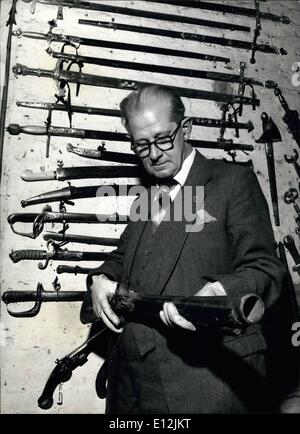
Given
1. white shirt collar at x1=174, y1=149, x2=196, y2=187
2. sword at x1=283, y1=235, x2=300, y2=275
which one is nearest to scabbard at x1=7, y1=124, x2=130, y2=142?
white shirt collar at x1=174, y1=149, x2=196, y2=187

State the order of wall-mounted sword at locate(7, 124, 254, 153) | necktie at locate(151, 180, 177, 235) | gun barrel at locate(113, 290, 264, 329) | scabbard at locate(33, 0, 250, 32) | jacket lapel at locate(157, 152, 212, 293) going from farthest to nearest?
scabbard at locate(33, 0, 250, 32)
wall-mounted sword at locate(7, 124, 254, 153)
necktie at locate(151, 180, 177, 235)
jacket lapel at locate(157, 152, 212, 293)
gun barrel at locate(113, 290, 264, 329)

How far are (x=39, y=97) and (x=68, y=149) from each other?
452 millimetres

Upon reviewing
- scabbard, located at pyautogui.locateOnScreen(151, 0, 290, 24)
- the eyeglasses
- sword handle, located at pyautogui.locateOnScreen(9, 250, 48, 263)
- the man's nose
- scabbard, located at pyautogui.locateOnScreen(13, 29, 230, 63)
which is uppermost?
scabbard, located at pyautogui.locateOnScreen(151, 0, 290, 24)

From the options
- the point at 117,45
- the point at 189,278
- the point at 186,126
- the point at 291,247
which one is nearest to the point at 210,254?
the point at 189,278

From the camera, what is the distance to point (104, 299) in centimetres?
175

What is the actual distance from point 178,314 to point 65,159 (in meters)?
1.83

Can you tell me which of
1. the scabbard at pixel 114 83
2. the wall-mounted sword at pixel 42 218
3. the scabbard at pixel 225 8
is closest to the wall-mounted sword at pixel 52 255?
the wall-mounted sword at pixel 42 218

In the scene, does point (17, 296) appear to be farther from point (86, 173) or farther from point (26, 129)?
point (26, 129)

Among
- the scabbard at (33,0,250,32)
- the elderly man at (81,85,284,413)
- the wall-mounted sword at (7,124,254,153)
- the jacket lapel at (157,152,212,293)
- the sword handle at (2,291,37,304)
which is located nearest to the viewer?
the elderly man at (81,85,284,413)

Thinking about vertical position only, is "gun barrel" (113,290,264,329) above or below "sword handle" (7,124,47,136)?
below

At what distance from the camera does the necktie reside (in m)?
1.90

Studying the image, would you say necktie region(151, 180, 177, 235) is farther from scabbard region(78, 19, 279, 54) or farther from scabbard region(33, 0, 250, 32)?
scabbard region(33, 0, 250, 32)

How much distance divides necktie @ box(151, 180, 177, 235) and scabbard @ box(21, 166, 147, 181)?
A: 77 cm

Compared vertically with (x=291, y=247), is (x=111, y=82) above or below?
above
